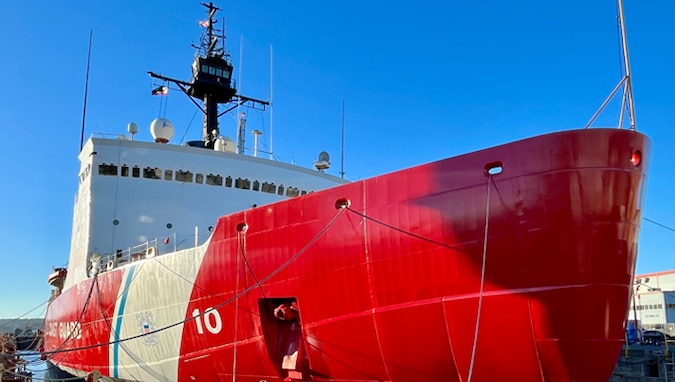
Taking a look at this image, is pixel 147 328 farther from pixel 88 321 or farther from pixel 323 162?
pixel 323 162

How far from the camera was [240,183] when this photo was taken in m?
15.5

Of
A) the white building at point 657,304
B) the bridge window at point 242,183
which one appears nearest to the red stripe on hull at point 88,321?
the bridge window at point 242,183

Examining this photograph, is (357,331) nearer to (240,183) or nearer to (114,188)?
(240,183)

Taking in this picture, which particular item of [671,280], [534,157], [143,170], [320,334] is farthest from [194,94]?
[671,280]

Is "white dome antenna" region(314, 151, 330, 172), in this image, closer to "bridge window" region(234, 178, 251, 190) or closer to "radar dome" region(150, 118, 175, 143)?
"bridge window" region(234, 178, 251, 190)

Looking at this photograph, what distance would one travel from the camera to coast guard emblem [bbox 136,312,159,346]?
1153 cm

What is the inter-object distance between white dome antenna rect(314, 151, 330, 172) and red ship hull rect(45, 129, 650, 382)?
797 cm

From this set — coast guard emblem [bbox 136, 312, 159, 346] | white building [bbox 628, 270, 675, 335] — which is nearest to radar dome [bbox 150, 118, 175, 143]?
coast guard emblem [bbox 136, 312, 159, 346]

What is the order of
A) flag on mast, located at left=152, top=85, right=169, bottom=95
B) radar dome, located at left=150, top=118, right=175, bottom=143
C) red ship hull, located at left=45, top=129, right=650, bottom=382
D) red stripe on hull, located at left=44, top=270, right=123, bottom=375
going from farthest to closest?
1. flag on mast, located at left=152, top=85, right=169, bottom=95
2. radar dome, located at left=150, top=118, right=175, bottom=143
3. red stripe on hull, located at left=44, top=270, right=123, bottom=375
4. red ship hull, located at left=45, top=129, right=650, bottom=382

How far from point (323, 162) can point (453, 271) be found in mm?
10545

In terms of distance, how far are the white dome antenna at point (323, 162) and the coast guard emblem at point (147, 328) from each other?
25.1 feet

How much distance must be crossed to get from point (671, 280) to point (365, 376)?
3944cm

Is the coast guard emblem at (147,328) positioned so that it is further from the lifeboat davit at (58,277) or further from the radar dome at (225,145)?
the lifeboat davit at (58,277)

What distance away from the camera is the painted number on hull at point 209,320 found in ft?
32.6
